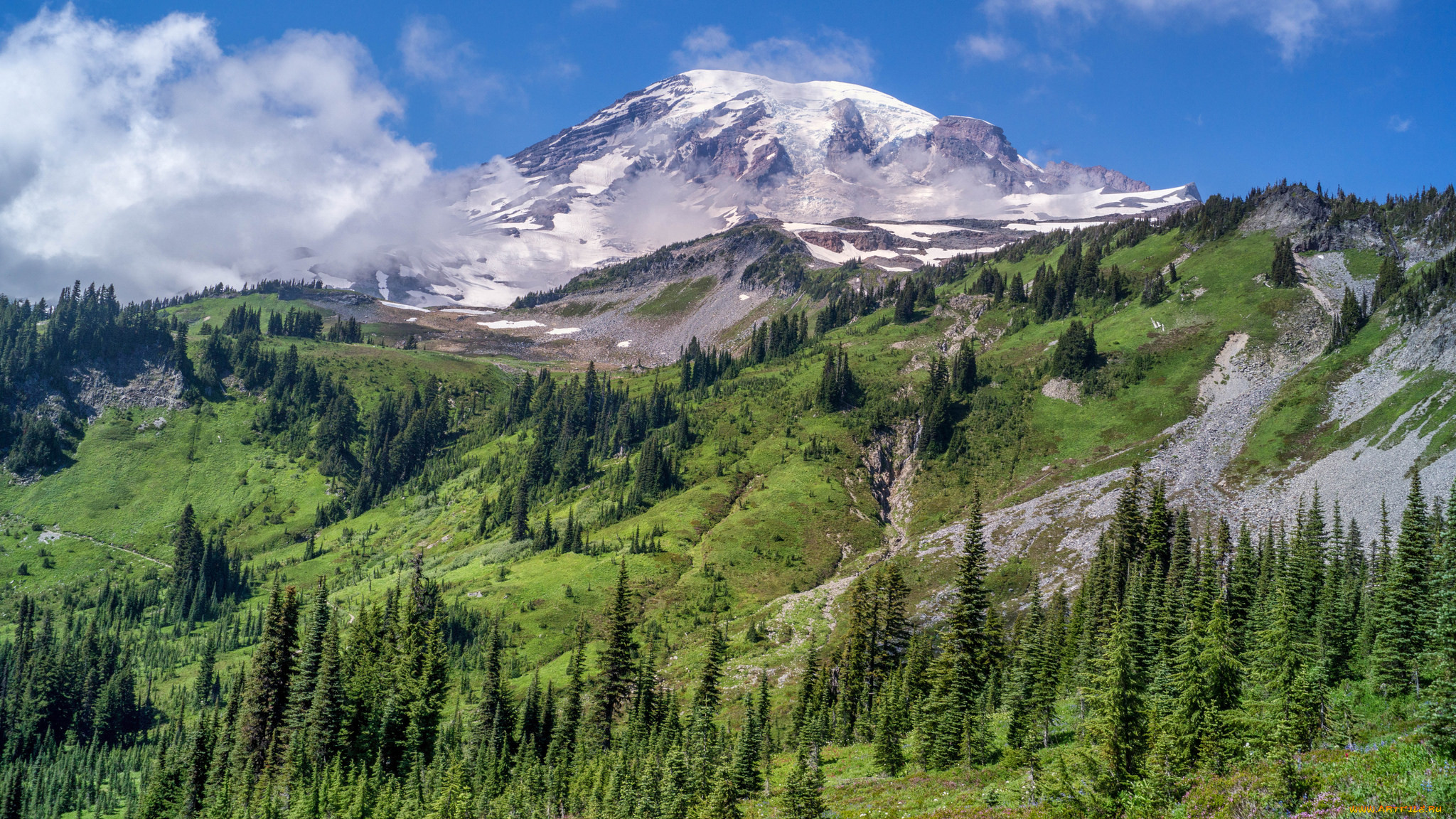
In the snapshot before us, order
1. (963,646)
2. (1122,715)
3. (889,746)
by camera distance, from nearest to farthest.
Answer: (1122,715), (889,746), (963,646)

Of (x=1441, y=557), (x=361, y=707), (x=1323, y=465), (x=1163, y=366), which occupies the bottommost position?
(x=361, y=707)

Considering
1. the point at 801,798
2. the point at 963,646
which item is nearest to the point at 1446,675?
the point at 801,798

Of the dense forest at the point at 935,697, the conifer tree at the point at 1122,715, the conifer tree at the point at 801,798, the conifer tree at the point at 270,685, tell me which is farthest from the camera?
the conifer tree at the point at 270,685

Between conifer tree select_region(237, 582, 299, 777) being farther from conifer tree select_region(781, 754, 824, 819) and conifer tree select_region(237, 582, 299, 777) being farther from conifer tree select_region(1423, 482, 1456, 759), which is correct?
conifer tree select_region(1423, 482, 1456, 759)

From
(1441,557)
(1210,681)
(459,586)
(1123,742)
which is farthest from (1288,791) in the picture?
(459,586)

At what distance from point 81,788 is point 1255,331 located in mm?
262651

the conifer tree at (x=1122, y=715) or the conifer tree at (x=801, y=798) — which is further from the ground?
the conifer tree at (x=1122, y=715)

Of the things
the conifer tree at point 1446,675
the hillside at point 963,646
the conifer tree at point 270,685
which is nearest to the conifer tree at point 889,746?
the hillside at point 963,646

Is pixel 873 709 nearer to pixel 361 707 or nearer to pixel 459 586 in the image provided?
pixel 361 707

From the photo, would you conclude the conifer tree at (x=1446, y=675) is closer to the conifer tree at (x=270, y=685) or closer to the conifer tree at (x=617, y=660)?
the conifer tree at (x=617, y=660)

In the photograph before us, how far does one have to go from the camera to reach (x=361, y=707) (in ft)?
266

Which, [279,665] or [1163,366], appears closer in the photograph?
[279,665]

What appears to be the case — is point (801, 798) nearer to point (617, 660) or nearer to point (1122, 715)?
point (1122, 715)

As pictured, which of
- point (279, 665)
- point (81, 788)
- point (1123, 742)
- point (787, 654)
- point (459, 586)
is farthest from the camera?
point (459, 586)
